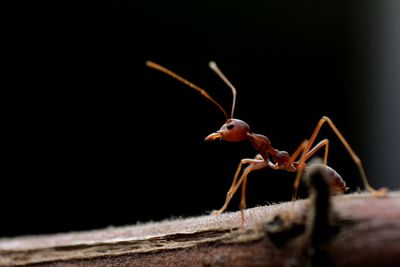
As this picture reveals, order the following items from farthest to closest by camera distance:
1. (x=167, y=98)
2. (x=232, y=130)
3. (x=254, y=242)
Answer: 1. (x=167, y=98)
2. (x=232, y=130)
3. (x=254, y=242)

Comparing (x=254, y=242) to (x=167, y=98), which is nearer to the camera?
(x=254, y=242)

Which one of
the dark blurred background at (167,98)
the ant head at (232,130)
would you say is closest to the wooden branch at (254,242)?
the ant head at (232,130)

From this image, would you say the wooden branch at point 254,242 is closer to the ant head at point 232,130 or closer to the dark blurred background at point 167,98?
the ant head at point 232,130

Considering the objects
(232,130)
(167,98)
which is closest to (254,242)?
(232,130)

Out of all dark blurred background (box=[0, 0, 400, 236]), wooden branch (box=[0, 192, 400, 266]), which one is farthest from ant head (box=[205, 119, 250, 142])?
dark blurred background (box=[0, 0, 400, 236])

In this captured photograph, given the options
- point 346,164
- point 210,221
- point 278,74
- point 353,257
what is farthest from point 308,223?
point 278,74

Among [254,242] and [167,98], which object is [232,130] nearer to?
[254,242]

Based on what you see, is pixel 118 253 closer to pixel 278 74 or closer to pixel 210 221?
pixel 210 221
